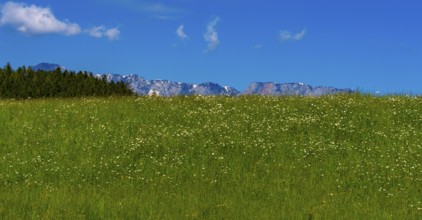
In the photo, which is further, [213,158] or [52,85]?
[52,85]

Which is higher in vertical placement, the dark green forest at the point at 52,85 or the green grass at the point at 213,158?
the dark green forest at the point at 52,85

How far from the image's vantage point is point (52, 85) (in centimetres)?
4184

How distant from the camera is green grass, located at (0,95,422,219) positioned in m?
18.1

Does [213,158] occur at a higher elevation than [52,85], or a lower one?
lower

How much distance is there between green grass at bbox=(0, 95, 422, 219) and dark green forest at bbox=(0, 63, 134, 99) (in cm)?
648

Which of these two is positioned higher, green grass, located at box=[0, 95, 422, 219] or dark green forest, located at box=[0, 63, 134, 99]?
dark green forest, located at box=[0, 63, 134, 99]

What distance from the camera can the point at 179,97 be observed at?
3591 cm

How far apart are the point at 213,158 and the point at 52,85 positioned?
20955 millimetres

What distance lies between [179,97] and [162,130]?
7.89 m

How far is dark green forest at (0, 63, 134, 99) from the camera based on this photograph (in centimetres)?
4188

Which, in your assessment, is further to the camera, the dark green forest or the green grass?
the dark green forest

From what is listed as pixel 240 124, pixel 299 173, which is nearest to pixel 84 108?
pixel 240 124

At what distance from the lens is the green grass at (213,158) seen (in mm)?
18078

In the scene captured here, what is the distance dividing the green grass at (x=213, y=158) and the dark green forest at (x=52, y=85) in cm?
648
